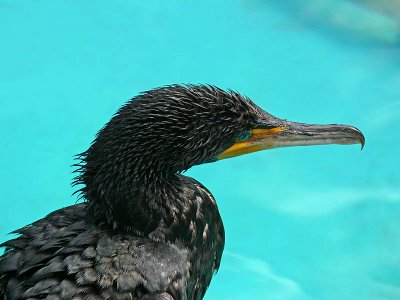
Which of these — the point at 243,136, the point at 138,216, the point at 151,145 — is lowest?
the point at 138,216

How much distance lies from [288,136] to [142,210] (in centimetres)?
48

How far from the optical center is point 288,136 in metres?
2.30

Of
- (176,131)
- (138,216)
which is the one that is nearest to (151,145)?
(176,131)

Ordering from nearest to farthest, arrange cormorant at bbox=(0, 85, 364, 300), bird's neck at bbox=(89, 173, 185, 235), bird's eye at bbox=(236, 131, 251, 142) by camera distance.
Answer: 1. cormorant at bbox=(0, 85, 364, 300)
2. bird's neck at bbox=(89, 173, 185, 235)
3. bird's eye at bbox=(236, 131, 251, 142)

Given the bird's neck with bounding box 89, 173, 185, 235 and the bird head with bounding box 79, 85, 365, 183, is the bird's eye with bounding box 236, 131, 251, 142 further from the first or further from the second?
the bird's neck with bounding box 89, 173, 185, 235

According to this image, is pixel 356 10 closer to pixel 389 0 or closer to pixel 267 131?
pixel 389 0

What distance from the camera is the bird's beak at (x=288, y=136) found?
229 centimetres

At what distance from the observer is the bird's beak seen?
7.50ft

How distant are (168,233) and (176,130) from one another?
28 centimetres

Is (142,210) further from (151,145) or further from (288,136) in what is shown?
(288,136)

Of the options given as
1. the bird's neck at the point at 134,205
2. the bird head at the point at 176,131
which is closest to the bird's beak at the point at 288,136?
the bird head at the point at 176,131

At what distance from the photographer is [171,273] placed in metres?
2.10

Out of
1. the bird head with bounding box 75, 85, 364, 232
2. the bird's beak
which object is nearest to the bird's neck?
the bird head with bounding box 75, 85, 364, 232

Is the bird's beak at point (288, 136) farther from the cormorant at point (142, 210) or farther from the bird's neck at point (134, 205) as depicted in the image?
the bird's neck at point (134, 205)
